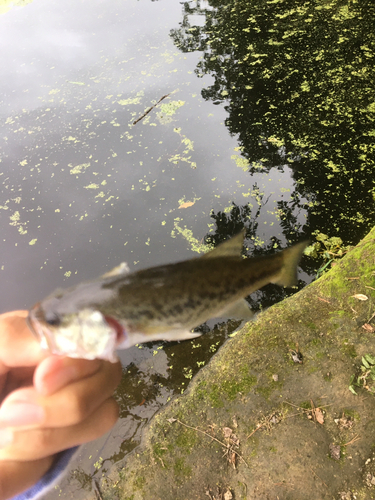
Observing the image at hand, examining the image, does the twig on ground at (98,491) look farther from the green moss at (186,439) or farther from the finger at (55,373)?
the finger at (55,373)

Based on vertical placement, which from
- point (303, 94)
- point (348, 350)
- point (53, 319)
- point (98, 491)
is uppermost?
point (303, 94)

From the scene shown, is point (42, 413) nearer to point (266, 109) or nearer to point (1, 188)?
point (1, 188)

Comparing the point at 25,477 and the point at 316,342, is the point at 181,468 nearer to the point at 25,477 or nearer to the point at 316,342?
the point at 25,477

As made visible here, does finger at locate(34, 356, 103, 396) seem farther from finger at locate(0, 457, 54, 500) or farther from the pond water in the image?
the pond water

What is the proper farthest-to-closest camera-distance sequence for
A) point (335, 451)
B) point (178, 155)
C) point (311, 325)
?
point (178, 155), point (311, 325), point (335, 451)

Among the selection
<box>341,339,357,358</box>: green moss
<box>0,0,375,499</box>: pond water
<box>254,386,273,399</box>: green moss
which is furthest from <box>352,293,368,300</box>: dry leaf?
<box>254,386,273,399</box>: green moss

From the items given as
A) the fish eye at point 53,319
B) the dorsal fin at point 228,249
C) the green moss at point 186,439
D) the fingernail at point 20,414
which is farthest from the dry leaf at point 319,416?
the fish eye at point 53,319

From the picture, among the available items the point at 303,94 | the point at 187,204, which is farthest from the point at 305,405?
the point at 303,94
